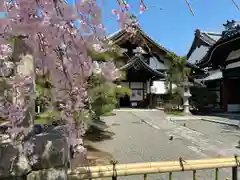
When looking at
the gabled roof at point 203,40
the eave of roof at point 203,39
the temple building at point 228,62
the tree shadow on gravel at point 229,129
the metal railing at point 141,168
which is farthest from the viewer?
the gabled roof at point 203,40

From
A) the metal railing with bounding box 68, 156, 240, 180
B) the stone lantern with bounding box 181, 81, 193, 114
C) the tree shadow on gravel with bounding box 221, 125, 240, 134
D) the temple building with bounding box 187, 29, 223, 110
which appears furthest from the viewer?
the temple building with bounding box 187, 29, 223, 110

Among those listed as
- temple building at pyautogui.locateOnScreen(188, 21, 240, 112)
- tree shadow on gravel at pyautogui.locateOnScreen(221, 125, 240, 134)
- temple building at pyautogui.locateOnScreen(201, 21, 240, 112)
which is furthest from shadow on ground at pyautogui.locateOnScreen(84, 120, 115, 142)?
temple building at pyautogui.locateOnScreen(201, 21, 240, 112)

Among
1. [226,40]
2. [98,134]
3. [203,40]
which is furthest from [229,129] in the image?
[203,40]

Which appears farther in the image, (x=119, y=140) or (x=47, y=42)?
(x=119, y=140)

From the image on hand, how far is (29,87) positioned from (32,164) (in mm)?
458

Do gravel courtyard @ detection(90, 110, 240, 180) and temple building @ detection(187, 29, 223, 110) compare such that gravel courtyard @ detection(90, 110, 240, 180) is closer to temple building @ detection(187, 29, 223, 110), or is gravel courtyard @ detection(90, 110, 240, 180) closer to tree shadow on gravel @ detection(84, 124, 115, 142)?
tree shadow on gravel @ detection(84, 124, 115, 142)

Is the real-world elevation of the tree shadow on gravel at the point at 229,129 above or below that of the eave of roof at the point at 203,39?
below

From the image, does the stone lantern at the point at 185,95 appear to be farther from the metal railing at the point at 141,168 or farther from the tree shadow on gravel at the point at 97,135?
the metal railing at the point at 141,168

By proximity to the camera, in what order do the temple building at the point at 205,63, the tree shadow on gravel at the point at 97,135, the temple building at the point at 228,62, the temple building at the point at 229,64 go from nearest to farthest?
1. the tree shadow on gravel at the point at 97,135
2. the temple building at the point at 228,62
3. the temple building at the point at 229,64
4. the temple building at the point at 205,63

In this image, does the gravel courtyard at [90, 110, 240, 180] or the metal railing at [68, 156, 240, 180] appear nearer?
the metal railing at [68, 156, 240, 180]

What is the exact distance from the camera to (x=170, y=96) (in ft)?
48.9

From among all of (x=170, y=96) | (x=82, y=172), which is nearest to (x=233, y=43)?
(x=170, y=96)

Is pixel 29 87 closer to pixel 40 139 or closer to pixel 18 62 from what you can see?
pixel 18 62

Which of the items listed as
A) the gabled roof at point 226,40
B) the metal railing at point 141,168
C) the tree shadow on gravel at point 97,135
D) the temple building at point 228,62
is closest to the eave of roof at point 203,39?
the temple building at point 228,62
